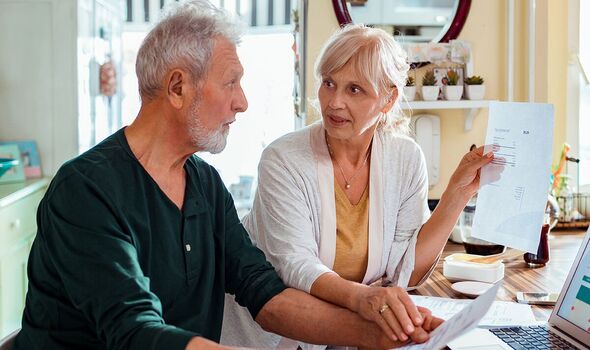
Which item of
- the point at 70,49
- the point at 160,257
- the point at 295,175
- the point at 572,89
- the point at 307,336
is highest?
the point at 70,49

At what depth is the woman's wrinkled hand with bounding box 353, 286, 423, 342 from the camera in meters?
1.46

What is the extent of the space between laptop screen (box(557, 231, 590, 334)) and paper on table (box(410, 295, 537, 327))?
0.33 ft

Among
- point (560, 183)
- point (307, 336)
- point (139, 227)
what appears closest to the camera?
point (139, 227)

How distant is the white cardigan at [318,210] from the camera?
187cm

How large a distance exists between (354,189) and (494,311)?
471 millimetres

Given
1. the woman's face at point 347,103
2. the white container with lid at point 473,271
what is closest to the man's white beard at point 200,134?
the woman's face at point 347,103

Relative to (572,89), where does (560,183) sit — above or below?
below

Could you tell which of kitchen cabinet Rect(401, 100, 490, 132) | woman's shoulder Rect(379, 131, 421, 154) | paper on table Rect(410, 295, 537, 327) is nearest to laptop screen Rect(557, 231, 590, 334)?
paper on table Rect(410, 295, 537, 327)

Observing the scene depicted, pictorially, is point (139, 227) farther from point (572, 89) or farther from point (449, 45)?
point (572, 89)

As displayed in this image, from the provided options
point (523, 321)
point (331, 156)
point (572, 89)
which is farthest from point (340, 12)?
point (523, 321)

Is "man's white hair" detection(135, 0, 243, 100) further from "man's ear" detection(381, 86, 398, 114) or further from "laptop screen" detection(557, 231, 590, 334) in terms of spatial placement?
"laptop screen" detection(557, 231, 590, 334)

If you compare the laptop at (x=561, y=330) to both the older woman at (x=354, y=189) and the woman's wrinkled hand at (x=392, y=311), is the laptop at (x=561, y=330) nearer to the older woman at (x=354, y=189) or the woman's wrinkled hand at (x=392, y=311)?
the woman's wrinkled hand at (x=392, y=311)

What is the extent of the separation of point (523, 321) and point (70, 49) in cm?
300

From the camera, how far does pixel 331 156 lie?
203cm
